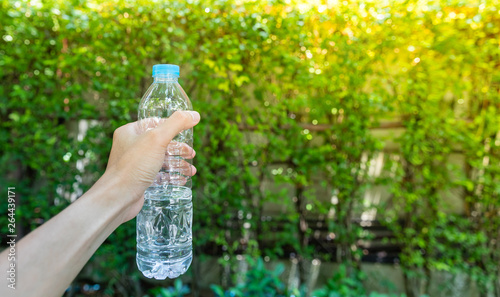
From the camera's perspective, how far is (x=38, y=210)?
3320 millimetres

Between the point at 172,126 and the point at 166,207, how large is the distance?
1.24m

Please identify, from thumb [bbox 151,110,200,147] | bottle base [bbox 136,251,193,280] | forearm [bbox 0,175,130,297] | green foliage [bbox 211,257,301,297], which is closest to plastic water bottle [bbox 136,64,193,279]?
bottle base [bbox 136,251,193,280]

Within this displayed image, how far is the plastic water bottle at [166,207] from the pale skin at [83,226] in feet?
2.52

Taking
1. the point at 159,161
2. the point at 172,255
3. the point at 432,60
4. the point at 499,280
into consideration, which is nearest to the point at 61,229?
the point at 159,161

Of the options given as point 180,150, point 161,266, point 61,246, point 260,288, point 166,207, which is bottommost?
point 260,288

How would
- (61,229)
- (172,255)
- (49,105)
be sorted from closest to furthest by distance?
(61,229)
(172,255)
(49,105)

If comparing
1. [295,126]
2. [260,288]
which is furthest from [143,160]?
[295,126]

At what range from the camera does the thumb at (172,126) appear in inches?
54.2

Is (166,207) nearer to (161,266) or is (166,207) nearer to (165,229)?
(165,229)

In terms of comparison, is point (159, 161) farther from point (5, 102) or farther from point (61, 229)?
point (5, 102)

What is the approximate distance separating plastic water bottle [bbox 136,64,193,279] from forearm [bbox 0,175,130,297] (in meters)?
0.96

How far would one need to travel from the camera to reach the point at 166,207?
2.48 m

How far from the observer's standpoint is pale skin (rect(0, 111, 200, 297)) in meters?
1.03

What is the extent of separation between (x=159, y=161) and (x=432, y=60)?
8.40 feet
